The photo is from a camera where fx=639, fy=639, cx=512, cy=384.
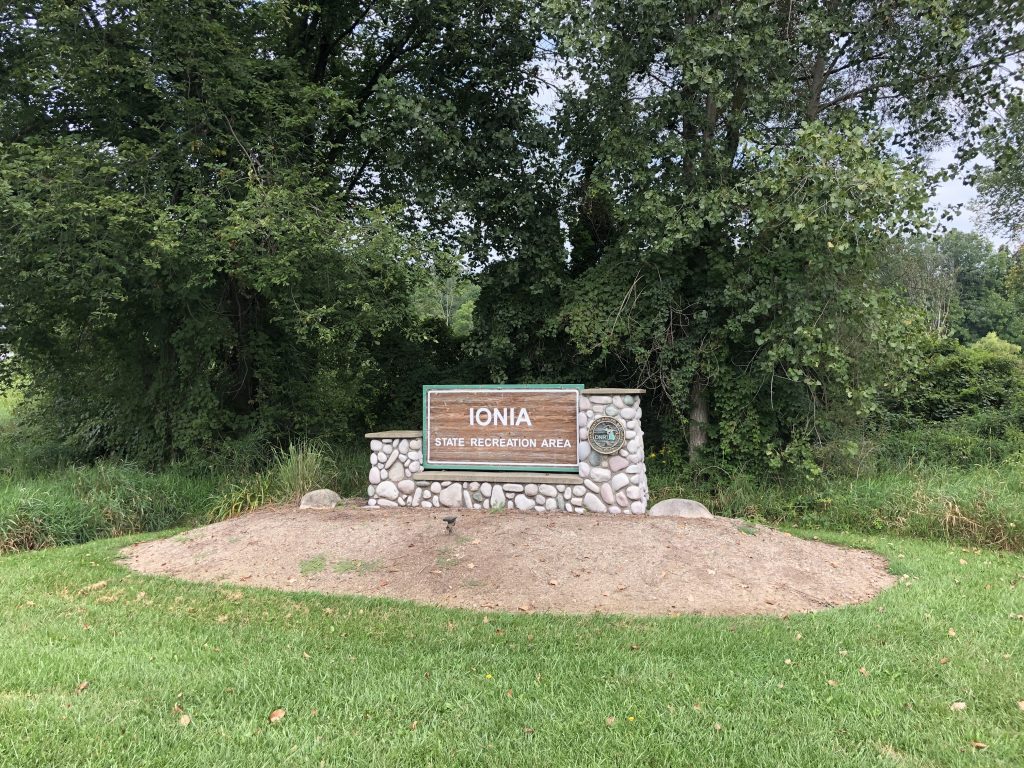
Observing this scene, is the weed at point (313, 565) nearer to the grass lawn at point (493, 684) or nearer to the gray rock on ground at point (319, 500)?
the grass lawn at point (493, 684)

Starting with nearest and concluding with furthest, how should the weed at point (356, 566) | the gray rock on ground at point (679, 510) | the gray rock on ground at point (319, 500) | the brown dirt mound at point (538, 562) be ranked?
the brown dirt mound at point (538, 562), the weed at point (356, 566), the gray rock on ground at point (679, 510), the gray rock on ground at point (319, 500)

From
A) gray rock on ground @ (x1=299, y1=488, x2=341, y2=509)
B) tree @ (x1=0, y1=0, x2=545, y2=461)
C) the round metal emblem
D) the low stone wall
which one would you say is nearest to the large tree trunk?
the low stone wall

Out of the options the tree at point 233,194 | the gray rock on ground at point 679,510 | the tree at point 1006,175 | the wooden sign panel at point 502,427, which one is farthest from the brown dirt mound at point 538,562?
the tree at point 1006,175

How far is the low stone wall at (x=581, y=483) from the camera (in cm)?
746

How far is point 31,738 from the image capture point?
9.68ft

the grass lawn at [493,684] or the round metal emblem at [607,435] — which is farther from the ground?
the round metal emblem at [607,435]

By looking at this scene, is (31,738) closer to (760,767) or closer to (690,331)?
(760,767)

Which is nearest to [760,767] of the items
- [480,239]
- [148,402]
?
[480,239]

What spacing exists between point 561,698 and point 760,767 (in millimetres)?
1022

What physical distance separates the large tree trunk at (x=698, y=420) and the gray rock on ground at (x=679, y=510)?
89.7 inches

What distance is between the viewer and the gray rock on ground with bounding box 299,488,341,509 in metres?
8.20

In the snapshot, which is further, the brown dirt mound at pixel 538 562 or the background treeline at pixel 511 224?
the background treeline at pixel 511 224

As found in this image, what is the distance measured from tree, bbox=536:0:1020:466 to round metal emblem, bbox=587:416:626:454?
1990 mm

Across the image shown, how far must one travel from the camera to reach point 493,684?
3.59 m
